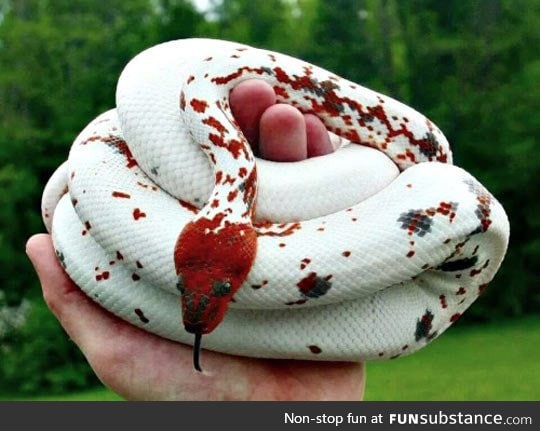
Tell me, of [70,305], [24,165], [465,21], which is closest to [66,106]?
[24,165]

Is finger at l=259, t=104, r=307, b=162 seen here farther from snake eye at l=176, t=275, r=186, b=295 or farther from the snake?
snake eye at l=176, t=275, r=186, b=295

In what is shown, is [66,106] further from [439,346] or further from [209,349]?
[209,349]

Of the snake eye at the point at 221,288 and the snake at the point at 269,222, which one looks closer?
the snake eye at the point at 221,288

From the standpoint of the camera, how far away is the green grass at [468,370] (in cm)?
1680

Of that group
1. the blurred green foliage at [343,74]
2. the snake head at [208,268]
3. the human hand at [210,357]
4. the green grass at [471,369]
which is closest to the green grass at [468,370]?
the green grass at [471,369]

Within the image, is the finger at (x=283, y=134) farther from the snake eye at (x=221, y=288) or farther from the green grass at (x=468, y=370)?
the green grass at (x=468, y=370)

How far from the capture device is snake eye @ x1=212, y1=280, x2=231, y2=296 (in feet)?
6.84

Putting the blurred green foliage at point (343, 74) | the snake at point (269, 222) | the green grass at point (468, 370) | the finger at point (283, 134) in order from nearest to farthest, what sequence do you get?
the snake at point (269, 222) < the finger at point (283, 134) < the green grass at point (468, 370) < the blurred green foliage at point (343, 74)

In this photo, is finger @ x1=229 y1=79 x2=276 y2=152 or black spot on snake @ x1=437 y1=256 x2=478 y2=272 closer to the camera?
black spot on snake @ x1=437 y1=256 x2=478 y2=272

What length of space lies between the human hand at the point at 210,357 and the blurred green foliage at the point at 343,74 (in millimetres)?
15655

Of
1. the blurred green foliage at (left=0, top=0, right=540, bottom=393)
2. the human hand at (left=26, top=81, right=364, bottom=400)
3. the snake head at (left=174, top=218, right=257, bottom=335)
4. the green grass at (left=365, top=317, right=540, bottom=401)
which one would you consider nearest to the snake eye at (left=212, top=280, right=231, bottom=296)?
the snake head at (left=174, top=218, right=257, bottom=335)

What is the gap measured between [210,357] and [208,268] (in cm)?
59

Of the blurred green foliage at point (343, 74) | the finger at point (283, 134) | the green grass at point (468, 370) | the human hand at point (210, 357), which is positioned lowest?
the green grass at point (468, 370)

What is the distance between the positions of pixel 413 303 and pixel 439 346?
834 inches
